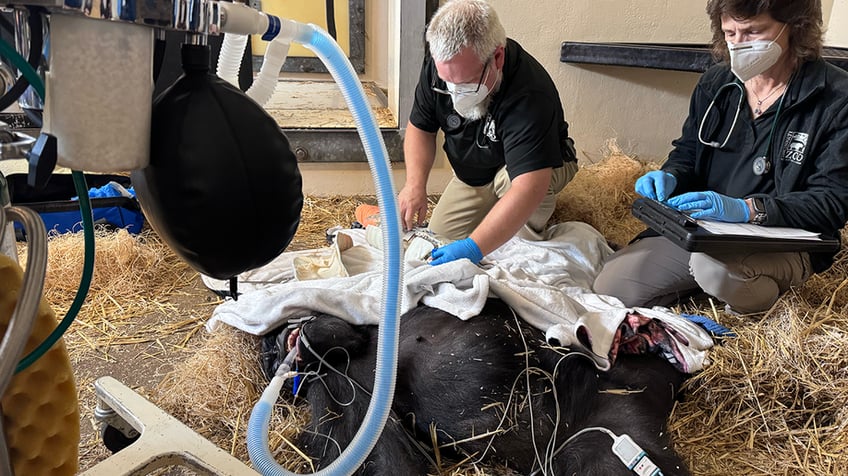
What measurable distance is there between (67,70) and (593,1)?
273 cm

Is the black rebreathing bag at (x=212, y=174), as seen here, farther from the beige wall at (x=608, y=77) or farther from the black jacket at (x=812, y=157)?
the beige wall at (x=608, y=77)

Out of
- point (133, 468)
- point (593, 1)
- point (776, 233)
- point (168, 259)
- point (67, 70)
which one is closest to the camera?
point (67, 70)

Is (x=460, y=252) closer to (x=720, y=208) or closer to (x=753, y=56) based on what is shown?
(x=720, y=208)

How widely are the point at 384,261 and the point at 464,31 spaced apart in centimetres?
98

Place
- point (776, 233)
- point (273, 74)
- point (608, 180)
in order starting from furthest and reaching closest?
point (608, 180)
point (776, 233)
point (273, 74)

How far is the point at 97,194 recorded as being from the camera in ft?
7.59

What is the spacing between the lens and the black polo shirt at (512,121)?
1769mm

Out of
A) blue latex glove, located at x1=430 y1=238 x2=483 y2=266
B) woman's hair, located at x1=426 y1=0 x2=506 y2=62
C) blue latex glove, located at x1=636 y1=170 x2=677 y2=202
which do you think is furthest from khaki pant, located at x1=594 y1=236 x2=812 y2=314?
woman's hair, located at x1=426 y1=0 x2=506 y2=62

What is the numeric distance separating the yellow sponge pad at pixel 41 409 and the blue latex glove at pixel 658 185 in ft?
5.11

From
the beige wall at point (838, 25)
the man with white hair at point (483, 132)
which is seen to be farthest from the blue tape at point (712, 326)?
the beige wall at point (838, 25)

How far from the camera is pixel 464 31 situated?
5.27 feet

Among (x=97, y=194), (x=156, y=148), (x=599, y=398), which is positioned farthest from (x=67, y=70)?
(x=97, y=194)

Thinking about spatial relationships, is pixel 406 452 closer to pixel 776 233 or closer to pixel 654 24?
pixel 776 233

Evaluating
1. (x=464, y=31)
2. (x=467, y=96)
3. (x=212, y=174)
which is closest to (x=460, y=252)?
(x=467, y=96)
